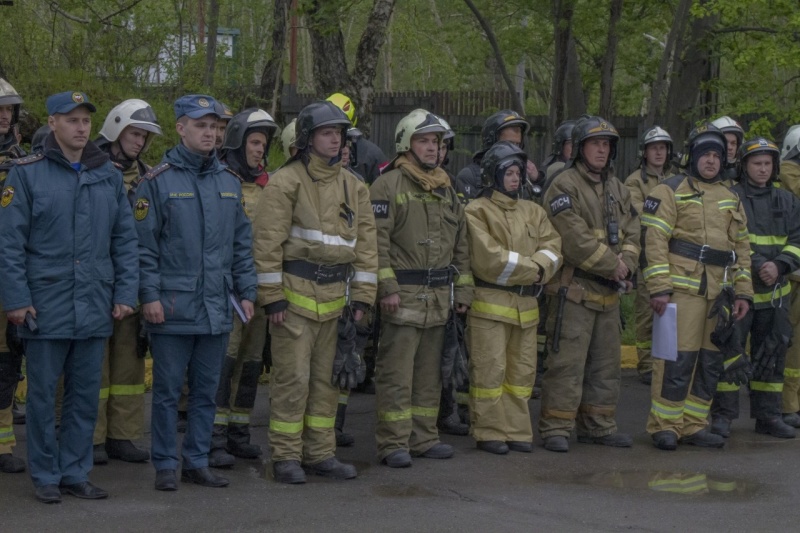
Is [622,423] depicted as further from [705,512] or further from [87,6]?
[87,6]

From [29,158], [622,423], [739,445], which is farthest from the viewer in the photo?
[622,423]

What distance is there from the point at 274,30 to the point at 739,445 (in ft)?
29.7

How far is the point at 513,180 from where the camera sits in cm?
823

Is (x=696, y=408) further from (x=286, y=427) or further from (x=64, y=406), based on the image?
(x=64, y=406)

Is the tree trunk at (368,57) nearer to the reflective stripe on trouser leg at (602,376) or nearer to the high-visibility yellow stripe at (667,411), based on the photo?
the reflective stripe on trouser leg at (602,376)

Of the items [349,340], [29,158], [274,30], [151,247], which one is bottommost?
[349,340]

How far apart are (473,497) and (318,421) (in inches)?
42.4

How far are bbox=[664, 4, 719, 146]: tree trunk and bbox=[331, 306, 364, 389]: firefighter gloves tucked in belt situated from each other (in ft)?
28.7

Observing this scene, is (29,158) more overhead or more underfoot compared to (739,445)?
more overhead

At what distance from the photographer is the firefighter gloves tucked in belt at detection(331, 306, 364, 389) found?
7422mm

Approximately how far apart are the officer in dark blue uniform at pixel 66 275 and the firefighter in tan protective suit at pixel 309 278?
929 mm

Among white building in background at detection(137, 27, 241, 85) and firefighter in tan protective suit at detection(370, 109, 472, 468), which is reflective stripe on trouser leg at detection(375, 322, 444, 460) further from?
white building in background at detection(137, 27, 241, 85)

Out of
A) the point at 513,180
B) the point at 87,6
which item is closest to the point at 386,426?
the point at 513,180

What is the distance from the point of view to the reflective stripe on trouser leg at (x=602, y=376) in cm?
863
